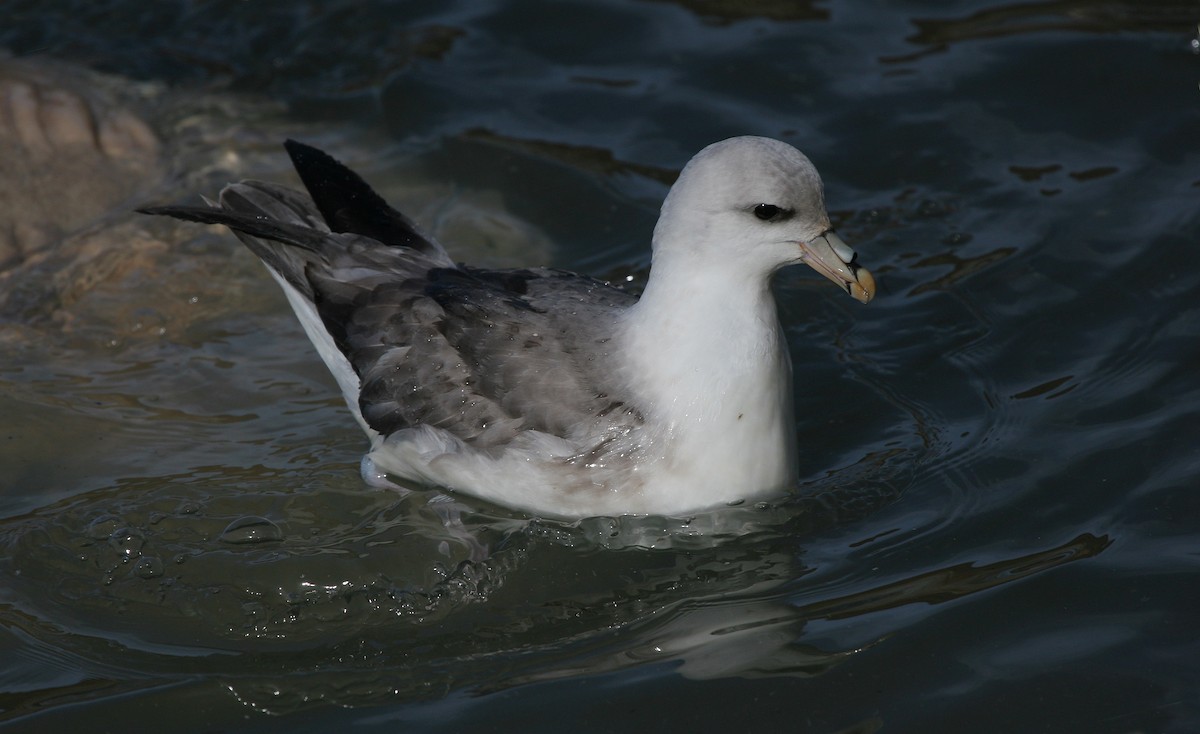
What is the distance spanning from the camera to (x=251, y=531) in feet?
16.7

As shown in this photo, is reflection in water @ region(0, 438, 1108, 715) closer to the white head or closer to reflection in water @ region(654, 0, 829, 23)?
the white head

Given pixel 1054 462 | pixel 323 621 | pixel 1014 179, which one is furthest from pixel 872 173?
pixel 323 621

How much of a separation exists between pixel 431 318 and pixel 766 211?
55.4 inches

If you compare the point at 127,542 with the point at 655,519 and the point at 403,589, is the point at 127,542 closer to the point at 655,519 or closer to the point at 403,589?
the point at 403,589

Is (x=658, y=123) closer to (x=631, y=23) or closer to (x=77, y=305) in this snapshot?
(x=631, y=23)

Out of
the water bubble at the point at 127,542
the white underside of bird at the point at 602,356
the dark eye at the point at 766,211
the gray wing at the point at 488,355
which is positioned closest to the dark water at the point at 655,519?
the water bubble at the point at 127,542

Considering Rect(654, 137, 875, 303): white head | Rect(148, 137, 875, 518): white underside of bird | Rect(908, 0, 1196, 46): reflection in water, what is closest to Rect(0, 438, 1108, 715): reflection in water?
Rect(148, 137, 875, 518): white underside of bird

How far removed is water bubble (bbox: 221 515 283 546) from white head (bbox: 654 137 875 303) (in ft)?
5.81

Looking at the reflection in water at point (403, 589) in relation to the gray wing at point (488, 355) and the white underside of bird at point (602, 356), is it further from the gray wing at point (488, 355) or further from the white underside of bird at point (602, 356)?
the gray wing at point (488, 355)

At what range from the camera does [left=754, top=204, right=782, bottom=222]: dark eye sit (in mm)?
4578

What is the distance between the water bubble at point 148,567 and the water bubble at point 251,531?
0.83ft

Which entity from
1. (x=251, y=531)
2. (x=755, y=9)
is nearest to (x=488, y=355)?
(x=251, y=531)

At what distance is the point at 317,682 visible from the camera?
431cm

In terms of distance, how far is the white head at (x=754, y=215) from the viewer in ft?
15.0
